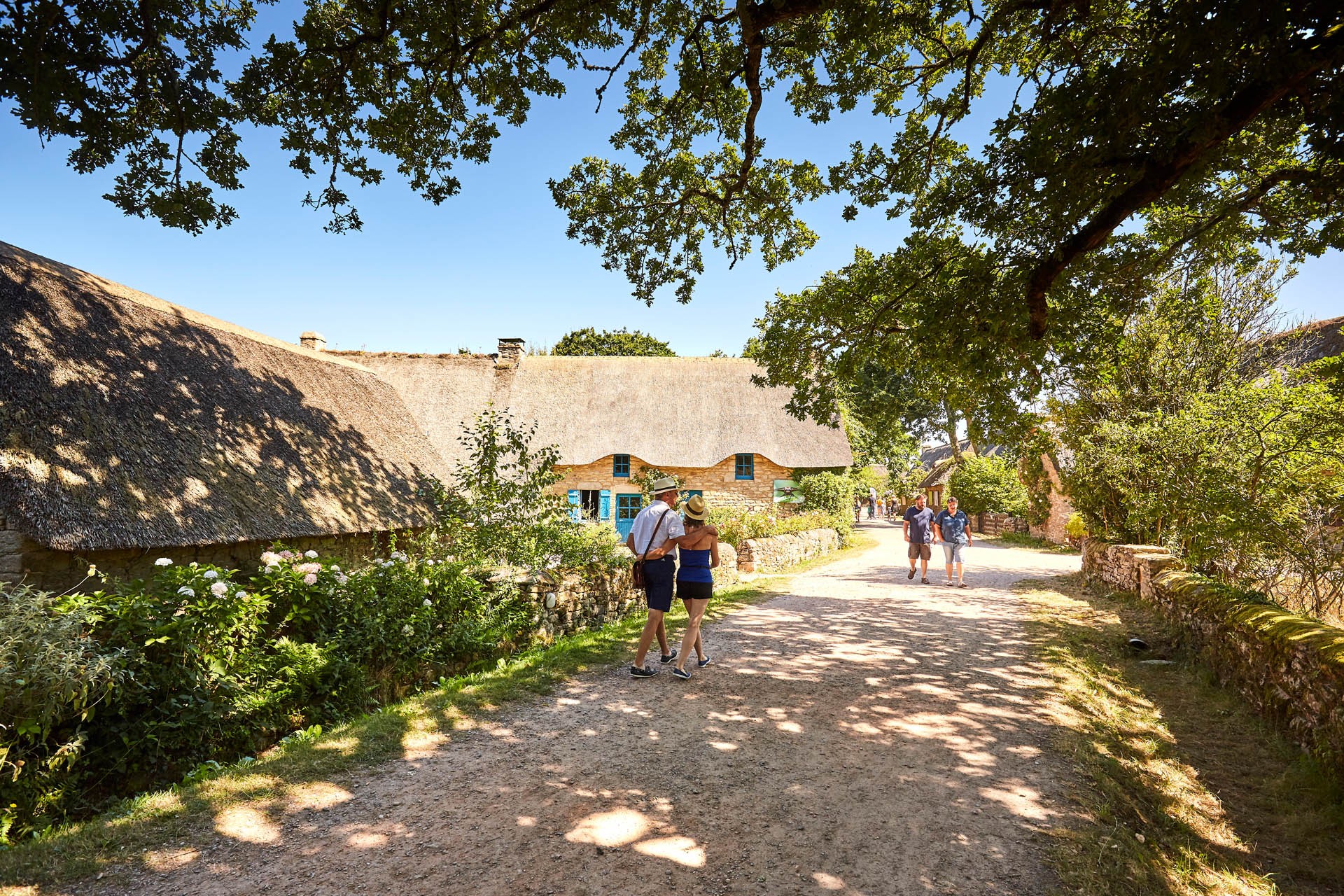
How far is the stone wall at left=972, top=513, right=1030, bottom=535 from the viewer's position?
82.9 feet

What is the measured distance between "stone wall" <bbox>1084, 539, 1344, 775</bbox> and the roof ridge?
1410 cm

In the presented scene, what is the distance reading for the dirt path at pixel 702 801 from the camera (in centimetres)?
290

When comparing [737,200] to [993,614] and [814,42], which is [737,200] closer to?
[814,42]

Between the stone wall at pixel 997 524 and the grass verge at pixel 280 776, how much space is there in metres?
23.9

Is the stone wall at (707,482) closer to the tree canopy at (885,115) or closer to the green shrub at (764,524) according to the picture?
the green shrub at (764,524)

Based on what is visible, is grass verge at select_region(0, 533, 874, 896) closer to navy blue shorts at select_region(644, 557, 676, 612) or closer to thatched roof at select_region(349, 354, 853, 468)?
navy blue shorts at select_region(644, 557, 676, 612)

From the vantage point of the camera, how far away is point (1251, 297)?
423 inches

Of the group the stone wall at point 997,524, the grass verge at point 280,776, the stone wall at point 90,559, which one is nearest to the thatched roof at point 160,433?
the stone wall at point 90,559

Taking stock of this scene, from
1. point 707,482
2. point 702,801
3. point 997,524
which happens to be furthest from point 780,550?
point 997,524

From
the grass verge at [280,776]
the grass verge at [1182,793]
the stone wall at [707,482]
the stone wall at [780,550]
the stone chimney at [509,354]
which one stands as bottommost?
the grass verge at [1182,793]

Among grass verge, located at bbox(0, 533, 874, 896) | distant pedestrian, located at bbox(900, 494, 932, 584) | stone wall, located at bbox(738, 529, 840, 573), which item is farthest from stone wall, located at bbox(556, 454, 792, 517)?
grass verge, located at bbox(0, 533, 874, 896)

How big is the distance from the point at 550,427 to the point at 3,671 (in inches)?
704

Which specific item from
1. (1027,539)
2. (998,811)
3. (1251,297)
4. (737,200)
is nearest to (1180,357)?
(1251,297)

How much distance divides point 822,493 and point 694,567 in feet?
53.4
